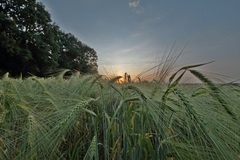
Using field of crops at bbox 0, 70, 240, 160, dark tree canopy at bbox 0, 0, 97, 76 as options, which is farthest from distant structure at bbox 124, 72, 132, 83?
dark tree canopy at bbox 0, 0, 97, 76

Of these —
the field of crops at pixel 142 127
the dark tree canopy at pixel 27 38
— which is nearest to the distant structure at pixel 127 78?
the field of crops at pixel 142 127

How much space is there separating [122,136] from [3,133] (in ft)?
2.21

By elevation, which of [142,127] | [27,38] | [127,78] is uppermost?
[27,38]

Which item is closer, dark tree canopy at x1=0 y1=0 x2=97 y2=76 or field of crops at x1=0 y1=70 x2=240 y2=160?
field of crops at x1=0 y1=70 x2=240 y2=160

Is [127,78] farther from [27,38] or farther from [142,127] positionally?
[27,38]

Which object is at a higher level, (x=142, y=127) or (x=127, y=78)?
(x=127, y=78)

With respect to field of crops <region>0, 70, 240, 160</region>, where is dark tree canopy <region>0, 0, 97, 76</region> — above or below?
above

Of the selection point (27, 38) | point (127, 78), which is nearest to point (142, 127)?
point (127, 78)

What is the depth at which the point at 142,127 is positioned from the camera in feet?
3.25

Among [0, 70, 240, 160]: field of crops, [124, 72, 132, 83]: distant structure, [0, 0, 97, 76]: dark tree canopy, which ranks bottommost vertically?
[0, 70, 240, 160]: field of crops

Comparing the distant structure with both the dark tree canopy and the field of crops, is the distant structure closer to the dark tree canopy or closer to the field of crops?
the field of crops

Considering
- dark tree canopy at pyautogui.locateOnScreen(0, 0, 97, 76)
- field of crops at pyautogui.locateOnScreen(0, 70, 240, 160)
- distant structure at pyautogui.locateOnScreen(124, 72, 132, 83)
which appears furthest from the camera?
dark tree canopy at pyautogui.locateOnScreen(0, 0, 97, 76)

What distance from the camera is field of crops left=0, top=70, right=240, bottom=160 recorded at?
88 cm

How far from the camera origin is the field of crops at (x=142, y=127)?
88 centimetres
